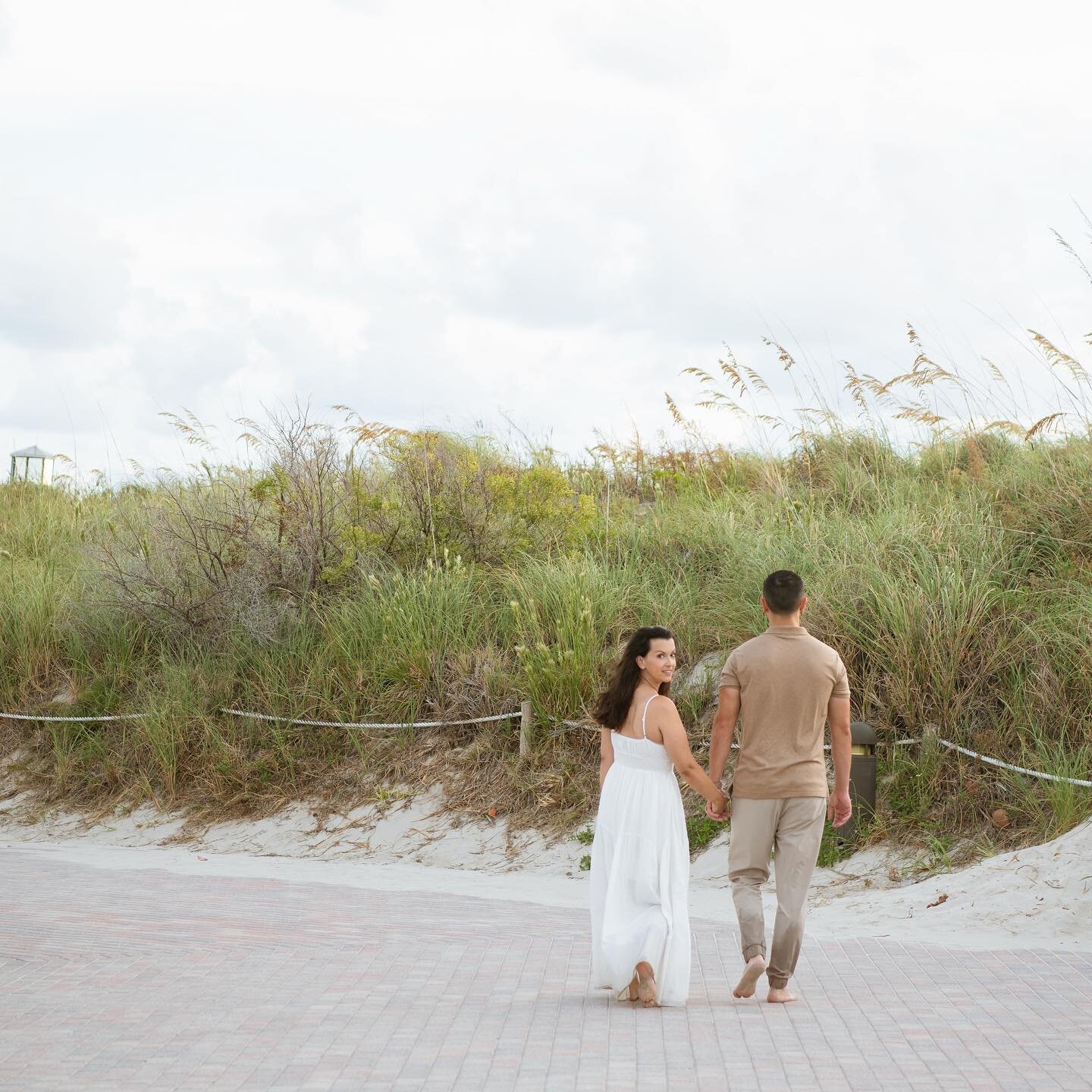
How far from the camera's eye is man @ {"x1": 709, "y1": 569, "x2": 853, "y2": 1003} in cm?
615

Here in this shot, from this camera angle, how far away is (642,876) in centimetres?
620

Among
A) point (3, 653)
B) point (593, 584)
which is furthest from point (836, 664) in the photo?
point (3, 653)

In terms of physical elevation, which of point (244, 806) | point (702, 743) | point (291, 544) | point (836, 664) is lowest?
point (244, 806)

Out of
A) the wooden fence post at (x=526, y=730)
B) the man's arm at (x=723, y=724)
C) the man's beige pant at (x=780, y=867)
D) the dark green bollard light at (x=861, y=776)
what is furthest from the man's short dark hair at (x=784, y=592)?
the wooden fence post at (x=526, y=730)

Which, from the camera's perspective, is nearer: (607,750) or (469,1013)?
(469,1013)

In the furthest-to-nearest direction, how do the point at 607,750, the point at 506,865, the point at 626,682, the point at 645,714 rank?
the point at 506,865
the point at 607,750
the point at 626,682
the point at 645,714

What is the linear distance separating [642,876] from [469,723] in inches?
286

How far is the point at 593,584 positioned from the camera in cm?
1365

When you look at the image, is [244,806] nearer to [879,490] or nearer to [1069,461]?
[879,490]

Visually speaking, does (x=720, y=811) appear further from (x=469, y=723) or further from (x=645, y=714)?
(x=469, y=723)

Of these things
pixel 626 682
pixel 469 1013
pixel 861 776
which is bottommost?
pixel 469 1013

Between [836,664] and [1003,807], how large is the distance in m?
4.87

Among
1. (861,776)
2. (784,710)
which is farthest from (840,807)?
(861,776)

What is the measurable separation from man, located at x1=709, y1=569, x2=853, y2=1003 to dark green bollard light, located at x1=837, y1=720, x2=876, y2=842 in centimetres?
412
